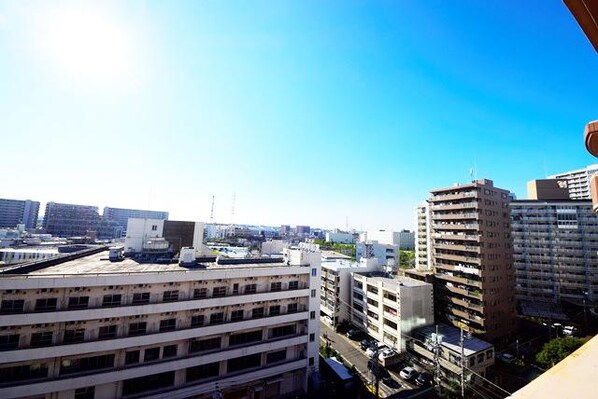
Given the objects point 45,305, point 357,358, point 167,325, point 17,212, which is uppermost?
point 17,212

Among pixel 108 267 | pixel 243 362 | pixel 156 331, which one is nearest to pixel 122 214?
pixel 108 267

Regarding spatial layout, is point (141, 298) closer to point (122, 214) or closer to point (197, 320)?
point (197, 320)

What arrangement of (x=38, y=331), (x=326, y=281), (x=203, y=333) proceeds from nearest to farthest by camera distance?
(x=38, y=331)
(x=203, y=333)
(x=326, y=281)

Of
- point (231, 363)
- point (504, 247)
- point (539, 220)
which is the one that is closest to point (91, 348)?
point (231, 363)

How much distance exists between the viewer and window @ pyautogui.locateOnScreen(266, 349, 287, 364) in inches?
1121

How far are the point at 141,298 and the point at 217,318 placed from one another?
6818 mm

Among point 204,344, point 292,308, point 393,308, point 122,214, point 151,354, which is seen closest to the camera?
point 151,354

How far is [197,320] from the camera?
85.6 feet

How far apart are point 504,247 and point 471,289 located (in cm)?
957

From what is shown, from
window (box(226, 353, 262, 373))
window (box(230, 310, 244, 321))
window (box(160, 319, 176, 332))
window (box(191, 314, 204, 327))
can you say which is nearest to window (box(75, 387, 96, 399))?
window (box(160, 319, 176, 332))

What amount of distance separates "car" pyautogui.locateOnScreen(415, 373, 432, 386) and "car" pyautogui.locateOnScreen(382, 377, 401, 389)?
2155mm

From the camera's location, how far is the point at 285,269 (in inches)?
1204

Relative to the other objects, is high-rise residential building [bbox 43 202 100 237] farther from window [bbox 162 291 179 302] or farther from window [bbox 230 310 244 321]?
window [bbox 230 310 244 321]

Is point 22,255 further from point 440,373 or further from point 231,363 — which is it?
point 440,373
